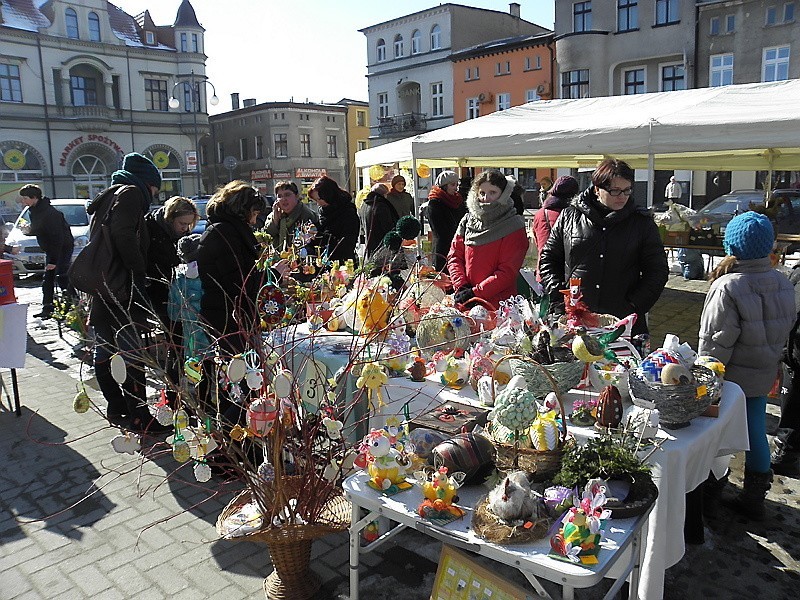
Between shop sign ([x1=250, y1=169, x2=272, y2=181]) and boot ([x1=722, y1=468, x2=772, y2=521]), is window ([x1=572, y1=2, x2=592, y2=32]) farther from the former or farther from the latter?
boot ([x1=722, y1=468, x2=772, y2=521])

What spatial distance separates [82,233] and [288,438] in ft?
35.3

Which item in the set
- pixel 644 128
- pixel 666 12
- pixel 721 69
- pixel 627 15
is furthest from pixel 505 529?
pixel 627 15

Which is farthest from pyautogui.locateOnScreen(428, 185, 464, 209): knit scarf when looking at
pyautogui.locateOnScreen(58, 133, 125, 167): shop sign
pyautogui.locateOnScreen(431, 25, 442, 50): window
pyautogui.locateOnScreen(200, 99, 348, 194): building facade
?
pyautogui.locateOnScreen(200, 99, 348, 194): building facade

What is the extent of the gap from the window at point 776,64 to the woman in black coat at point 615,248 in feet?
75.0

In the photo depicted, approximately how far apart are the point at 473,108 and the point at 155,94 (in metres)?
17.2

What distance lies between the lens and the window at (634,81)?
25.0 m

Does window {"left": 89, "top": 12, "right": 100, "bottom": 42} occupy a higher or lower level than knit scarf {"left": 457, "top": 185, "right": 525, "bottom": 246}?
higher

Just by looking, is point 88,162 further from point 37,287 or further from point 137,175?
point 137,175

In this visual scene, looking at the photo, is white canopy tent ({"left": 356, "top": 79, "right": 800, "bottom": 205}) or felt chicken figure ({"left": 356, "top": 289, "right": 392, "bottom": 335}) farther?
white canopy tent ({"left": 356, "top": 79, "right": 800, "bottom": 205})

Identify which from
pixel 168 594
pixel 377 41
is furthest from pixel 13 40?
pixel 168 594

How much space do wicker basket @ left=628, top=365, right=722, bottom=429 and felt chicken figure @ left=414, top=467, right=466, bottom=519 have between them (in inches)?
30.4

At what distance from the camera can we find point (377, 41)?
1497 inches

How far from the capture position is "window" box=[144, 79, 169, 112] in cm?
3353

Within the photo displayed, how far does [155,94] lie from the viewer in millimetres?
33938
